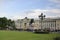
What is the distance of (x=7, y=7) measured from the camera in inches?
94.7

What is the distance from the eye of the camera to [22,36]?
235cm

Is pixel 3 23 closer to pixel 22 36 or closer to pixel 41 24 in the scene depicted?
pixel 22 36

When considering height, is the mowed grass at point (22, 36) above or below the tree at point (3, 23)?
below

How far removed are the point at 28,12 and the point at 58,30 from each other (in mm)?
586

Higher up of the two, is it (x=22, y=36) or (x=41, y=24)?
(x=41, y=24)

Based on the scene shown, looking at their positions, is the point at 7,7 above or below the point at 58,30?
above

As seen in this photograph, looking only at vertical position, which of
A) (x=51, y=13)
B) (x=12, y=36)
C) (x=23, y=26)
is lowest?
(x=12, y=36)

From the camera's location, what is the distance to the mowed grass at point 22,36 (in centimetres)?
232

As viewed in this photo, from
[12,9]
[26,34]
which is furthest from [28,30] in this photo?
[12,9]

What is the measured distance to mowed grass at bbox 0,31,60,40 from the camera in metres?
2.32

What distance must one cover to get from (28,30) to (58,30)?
50 cm

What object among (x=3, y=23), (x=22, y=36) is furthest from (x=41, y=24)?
(x=3, y=23)

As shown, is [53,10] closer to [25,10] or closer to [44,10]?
[44,10]

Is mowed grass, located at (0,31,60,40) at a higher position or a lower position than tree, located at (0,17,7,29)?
lower
